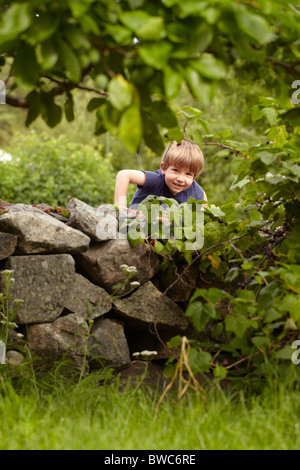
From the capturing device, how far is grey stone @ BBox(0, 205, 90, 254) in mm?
2418

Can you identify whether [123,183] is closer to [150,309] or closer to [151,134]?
[150,309]

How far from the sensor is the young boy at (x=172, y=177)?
3.07 meters

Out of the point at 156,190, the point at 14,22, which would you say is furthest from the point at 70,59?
the point at 156,190

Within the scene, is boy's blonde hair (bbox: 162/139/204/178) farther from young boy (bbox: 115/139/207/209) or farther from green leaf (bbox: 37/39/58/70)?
green leaf (bbox: 37/39/58/70)

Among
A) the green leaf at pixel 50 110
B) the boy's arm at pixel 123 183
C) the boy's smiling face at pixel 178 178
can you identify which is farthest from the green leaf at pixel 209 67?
the boy's smiling face at pixel 178 178

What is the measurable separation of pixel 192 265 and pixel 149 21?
1.55 meters

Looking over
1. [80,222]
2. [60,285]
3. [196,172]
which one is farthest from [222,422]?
[196,172]

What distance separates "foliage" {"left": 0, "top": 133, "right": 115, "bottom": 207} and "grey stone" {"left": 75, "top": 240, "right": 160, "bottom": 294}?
11.9ft

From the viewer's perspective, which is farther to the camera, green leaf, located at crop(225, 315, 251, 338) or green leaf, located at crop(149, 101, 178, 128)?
green leaf, located at crop(225, 315, 251, 338)

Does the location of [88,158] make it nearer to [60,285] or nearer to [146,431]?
[60,285]

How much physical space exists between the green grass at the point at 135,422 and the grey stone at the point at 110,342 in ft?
1.11

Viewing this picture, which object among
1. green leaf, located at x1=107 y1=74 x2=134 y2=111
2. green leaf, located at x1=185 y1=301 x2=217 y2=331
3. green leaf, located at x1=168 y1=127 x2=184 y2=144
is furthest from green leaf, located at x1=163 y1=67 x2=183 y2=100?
green leaf, located at x1=185 y1=301 x2=217 y2=331

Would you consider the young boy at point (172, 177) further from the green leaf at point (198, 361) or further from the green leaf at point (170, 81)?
the green leaf at point (170, 81)

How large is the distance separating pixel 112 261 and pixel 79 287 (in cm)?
21
